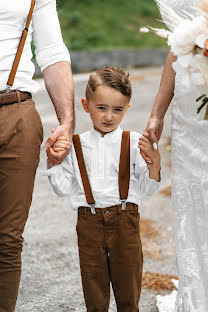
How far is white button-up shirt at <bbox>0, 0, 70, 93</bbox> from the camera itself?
276cm

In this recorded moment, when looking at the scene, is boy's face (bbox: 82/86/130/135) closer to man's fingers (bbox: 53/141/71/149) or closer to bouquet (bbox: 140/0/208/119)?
man's fingers (bbox: 53/141/71/149)

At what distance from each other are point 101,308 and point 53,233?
2367 mm

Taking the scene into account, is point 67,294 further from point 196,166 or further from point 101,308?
point 196,166

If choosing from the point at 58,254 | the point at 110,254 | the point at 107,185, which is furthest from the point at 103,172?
the point at 58,254

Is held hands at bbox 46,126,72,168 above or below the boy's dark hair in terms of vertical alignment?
below

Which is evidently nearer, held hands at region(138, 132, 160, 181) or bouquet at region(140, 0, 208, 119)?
bouquet at region(140, 0, 208, 119)

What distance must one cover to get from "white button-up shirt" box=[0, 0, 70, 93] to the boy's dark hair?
242 millimetres

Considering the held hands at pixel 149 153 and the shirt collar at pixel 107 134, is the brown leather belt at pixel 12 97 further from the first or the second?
the held hands at pixel 149 153

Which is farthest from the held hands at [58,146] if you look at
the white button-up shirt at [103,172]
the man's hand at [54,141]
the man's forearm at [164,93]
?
the man's forearm at [164,93]

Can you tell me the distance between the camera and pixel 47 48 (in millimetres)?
3096

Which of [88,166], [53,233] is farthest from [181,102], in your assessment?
[53,233]

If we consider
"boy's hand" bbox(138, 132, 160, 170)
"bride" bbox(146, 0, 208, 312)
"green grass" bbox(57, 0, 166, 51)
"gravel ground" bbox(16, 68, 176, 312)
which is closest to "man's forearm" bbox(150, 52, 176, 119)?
"bride" bbox(146, 0, 208, 312)

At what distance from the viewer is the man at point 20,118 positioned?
2.77 metres

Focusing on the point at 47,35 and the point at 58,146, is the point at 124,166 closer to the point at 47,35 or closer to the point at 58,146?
the point at 58,146
